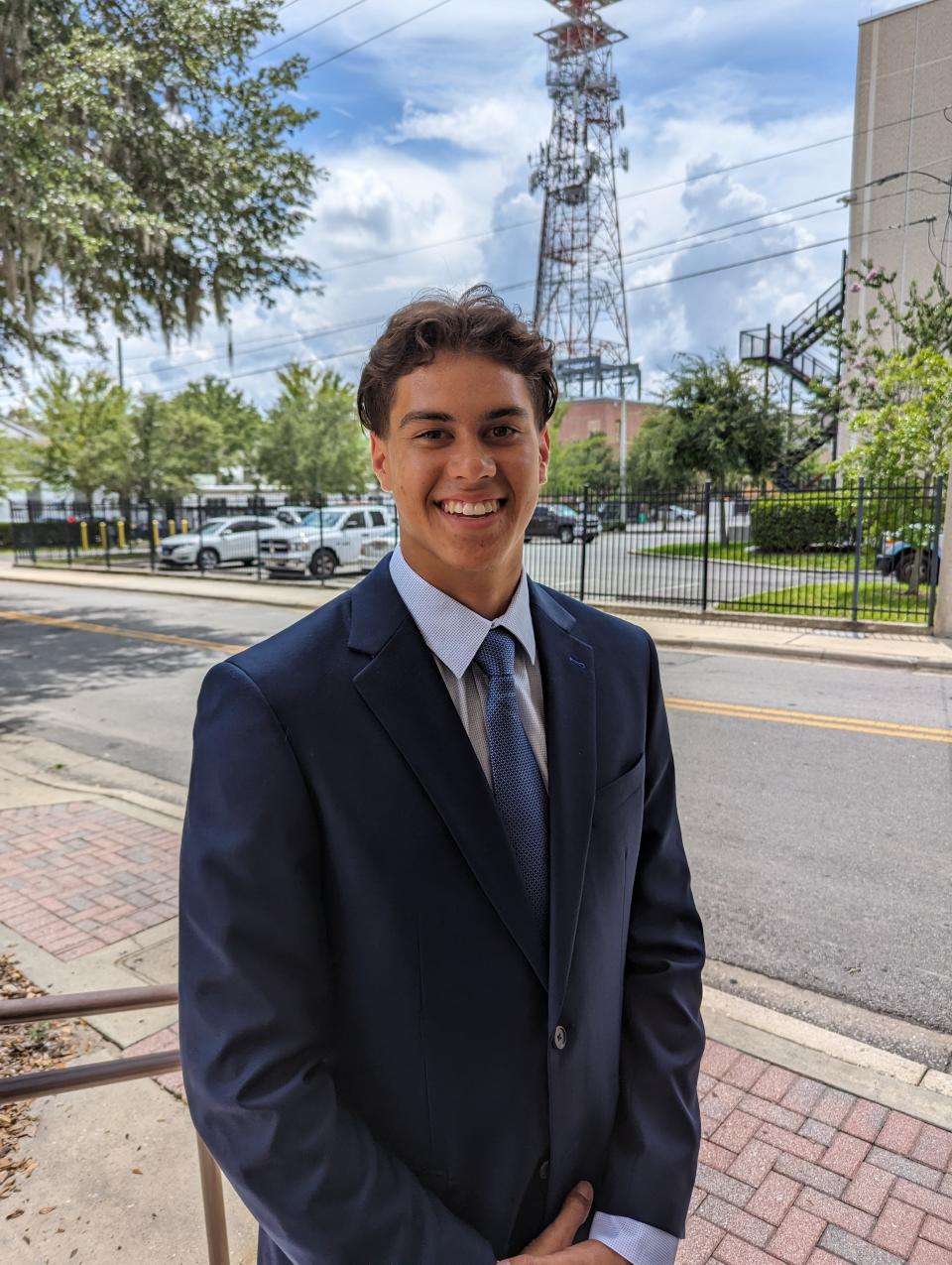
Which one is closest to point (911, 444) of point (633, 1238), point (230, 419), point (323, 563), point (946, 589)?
point (946, 589)

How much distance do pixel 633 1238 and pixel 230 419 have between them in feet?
168

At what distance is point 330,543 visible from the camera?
72.4 feet

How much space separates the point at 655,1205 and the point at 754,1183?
1511 mm

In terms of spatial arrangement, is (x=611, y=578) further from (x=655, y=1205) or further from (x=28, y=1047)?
(x=655, y=1205)

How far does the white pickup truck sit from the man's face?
20.1 meters

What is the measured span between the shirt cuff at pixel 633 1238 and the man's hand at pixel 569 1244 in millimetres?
13

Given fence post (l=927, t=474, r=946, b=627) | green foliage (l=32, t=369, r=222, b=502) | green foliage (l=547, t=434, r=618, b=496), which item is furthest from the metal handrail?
green foliage (l=547, t=434, r=618, b=496)

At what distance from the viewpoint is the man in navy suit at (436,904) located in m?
1.10

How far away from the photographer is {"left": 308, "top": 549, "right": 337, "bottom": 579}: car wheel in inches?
854

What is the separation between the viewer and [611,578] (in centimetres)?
1931

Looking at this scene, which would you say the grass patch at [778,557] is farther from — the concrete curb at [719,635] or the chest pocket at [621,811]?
the chest pocket at [621,811]

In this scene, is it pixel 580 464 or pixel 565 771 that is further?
pixel 580 464

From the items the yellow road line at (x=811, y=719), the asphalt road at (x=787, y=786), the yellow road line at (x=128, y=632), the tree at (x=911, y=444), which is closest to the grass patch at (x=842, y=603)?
the tree at (x=911, y=444)

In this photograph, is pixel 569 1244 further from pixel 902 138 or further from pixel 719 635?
pixel 902 138
